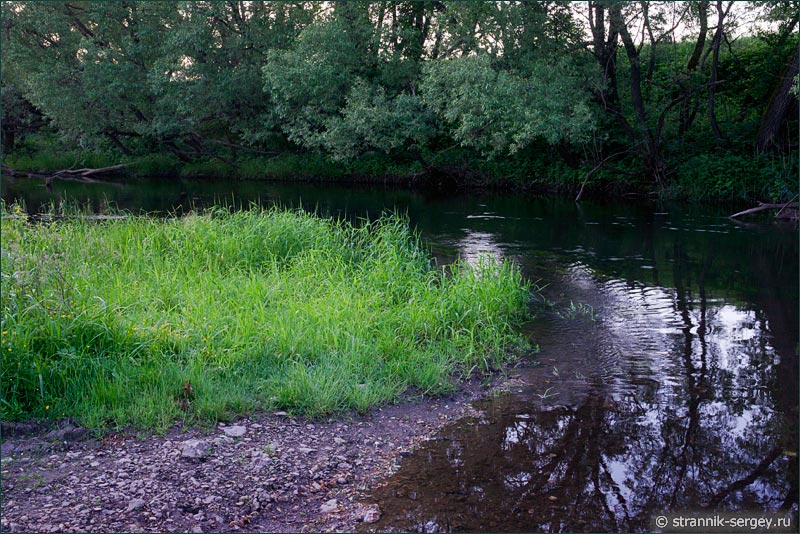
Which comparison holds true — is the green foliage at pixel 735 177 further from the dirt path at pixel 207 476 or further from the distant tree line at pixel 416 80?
the dirt path at pixel 207 476

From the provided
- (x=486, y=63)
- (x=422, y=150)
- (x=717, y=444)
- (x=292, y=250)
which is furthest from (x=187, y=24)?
(x=717, y=444)

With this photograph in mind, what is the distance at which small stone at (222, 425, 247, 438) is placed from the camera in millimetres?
5329

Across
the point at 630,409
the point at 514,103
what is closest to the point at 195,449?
the point at 630,409

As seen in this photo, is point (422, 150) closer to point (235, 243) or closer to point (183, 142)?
point (183, 142)

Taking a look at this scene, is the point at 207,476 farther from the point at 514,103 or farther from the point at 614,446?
the point at 514,103

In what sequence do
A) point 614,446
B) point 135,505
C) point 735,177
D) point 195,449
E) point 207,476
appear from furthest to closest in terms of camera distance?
point 735,177, point 614,446, point 195,449, point 207,476, point 135,505

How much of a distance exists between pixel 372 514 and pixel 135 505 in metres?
1.44

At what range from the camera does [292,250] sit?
11.1m

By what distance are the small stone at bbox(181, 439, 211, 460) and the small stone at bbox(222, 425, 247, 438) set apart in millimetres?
247

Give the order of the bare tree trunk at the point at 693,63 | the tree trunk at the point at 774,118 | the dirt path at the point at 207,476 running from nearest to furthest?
1. the dirt path at the point at 207,476
2. the bare tree trunk at the point at 693,63
3. the tree trunk at the point at 774,118

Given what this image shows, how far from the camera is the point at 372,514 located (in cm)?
445

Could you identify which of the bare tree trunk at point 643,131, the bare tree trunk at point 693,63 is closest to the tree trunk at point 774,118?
the bare tree trunk at point 693,63

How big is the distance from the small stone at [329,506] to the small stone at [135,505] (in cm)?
109

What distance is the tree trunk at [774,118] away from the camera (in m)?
20.9
